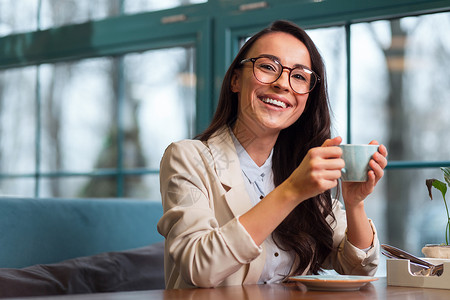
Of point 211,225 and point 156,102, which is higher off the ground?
point 156,102

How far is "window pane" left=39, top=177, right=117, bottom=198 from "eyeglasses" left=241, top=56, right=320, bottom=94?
6.11 feet

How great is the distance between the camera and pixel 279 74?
1474 mm

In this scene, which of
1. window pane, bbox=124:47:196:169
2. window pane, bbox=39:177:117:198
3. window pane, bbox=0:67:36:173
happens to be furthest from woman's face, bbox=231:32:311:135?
window pane, bbox=0:67:36:173

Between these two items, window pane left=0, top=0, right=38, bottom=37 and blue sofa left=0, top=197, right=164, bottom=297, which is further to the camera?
window pane left=0, top=0, right=38, bottom=37

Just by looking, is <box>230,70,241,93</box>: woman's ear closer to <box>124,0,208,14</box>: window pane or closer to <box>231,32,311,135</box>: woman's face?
<box>231,32,311,135</box>: woman's face

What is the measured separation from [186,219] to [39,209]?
34.3 inches

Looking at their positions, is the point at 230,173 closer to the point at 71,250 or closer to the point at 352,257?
the point at 352,257

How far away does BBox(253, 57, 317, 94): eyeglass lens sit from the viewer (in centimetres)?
148

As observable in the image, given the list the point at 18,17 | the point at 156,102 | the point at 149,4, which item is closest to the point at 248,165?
the point at 156,102

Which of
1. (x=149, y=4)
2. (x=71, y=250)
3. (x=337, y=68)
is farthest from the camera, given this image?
(x=149, y=4)

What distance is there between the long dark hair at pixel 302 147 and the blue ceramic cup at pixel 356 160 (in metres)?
0.39

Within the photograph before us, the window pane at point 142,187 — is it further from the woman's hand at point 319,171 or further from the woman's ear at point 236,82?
the woman's hand at point 319,171

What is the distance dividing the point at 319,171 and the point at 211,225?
0.29 meters

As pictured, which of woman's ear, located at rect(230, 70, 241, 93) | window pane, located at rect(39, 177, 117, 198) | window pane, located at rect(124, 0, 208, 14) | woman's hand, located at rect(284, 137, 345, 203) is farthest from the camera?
window pane, located at rect(39, 177, 117, 198)
